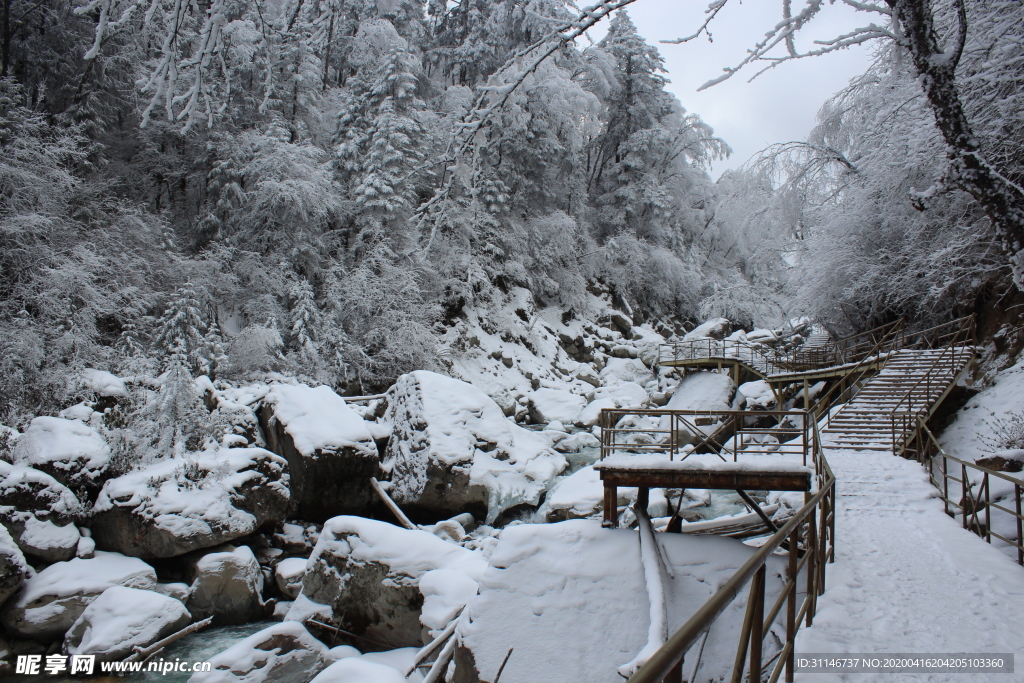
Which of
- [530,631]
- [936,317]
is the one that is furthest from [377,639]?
[936,317]

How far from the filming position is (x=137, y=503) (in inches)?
316

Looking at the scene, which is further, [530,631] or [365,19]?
[365,19]

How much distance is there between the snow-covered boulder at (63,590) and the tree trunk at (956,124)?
10.6 metres

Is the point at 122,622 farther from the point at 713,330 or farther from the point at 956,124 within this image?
the point at 713,330

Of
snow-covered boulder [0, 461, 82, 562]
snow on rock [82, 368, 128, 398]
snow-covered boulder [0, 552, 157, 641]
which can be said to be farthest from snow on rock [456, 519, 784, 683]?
snow on rock [82, 368, 128, 398]

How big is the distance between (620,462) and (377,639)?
12.2ft

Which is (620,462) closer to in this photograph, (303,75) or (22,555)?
(22,555)

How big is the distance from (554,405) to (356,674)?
52.9ft

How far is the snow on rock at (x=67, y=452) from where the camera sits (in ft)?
26.9

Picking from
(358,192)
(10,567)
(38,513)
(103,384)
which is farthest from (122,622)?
(358,192)

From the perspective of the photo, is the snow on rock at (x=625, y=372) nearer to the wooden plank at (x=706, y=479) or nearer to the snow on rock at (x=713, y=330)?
the snow on rock at (x=713, y=330)

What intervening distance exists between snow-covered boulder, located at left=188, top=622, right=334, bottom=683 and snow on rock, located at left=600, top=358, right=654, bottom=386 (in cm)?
1970

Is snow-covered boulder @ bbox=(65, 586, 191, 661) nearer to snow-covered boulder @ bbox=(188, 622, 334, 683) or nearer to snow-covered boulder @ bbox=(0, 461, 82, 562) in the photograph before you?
snow-covered boulder @ bbox=(0, 461, 82, 562)

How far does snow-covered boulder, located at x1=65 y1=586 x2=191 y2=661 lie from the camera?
6152 millimetres
